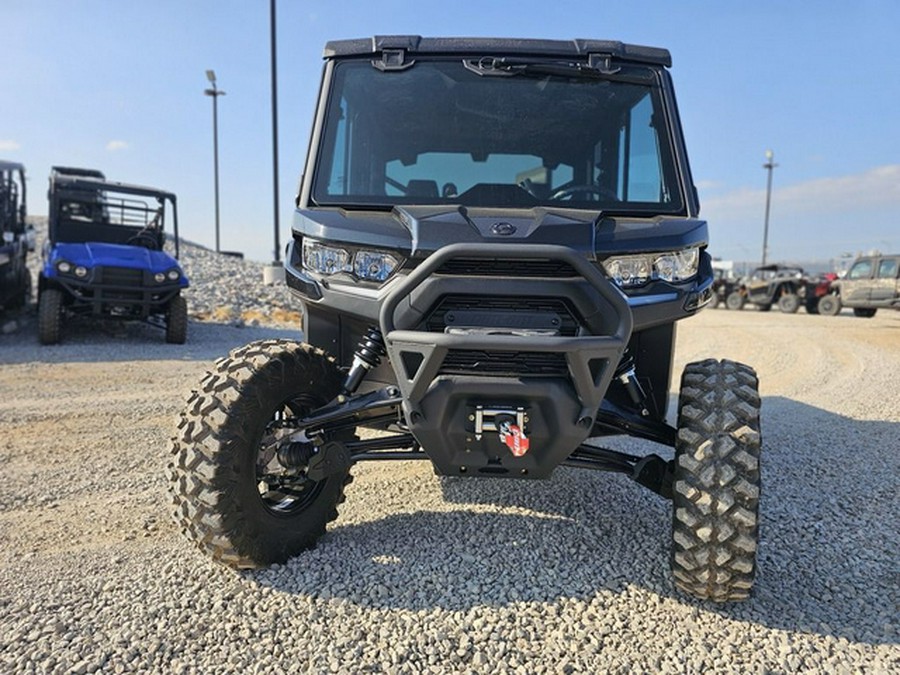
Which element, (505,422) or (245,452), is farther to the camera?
(245,452)

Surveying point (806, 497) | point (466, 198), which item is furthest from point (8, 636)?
point (806, 497)

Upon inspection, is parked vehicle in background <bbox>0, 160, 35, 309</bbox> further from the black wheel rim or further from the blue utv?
the black wheel rim

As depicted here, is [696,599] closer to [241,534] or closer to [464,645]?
[464,645]

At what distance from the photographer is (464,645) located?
2.57 meters

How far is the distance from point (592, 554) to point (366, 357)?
148 centimetres

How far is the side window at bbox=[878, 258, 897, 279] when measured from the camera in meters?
19.9

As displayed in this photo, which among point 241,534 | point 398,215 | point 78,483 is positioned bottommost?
point 78,483

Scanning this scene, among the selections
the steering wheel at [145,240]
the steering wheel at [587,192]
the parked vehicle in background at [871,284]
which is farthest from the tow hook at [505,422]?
the parked vehicle in background at [871,284]

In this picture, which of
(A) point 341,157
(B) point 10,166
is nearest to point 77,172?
(B) point 10,166

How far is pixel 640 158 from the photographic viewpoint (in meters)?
3.50

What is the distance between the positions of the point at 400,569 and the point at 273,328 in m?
11.8

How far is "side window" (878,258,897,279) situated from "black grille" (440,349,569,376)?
21.3 metres

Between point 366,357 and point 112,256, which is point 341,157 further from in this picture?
point 112,256

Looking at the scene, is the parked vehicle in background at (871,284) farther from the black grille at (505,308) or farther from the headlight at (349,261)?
the headlight at (349,261)
